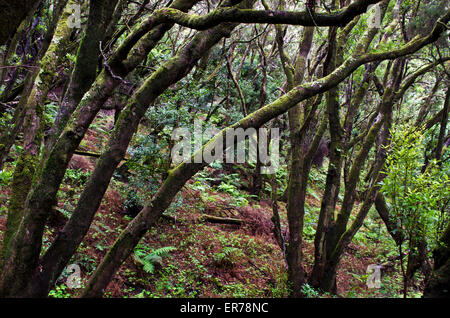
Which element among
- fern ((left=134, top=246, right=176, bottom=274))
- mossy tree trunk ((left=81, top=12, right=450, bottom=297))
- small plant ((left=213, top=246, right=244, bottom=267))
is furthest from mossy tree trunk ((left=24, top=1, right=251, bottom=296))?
small plant ((left=213, top=246, right=244, bottom=267))

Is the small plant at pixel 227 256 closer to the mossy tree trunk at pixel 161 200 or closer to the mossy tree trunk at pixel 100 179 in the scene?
the mossy tree trunk at pixel 161 200

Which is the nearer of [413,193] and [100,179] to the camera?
[100,179]

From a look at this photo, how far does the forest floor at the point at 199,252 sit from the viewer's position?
17.8ft

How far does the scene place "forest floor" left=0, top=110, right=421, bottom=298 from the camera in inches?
213

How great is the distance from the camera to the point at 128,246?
3.25 meters

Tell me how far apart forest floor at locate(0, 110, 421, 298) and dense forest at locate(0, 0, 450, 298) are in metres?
0.04

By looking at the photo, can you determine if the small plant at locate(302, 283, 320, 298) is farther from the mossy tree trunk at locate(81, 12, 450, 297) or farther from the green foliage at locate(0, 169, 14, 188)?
the green foliage at locate(0, 169, 14, 188)

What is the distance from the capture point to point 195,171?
345 centimetres

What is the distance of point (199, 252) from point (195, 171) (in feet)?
13.1

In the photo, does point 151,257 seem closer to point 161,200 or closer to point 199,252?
point 199,252

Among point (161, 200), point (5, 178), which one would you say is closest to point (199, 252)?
point (161, 200)

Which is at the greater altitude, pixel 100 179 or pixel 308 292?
pixel 100 179
